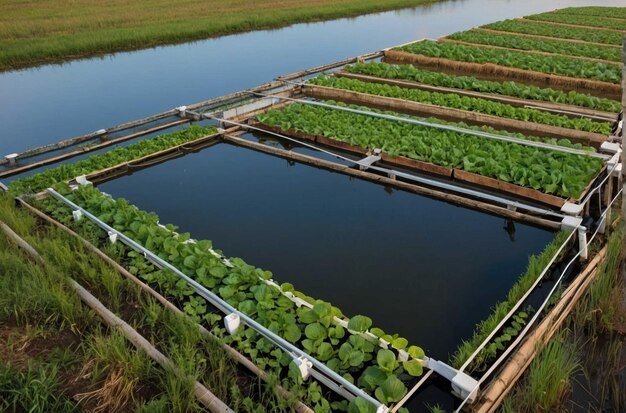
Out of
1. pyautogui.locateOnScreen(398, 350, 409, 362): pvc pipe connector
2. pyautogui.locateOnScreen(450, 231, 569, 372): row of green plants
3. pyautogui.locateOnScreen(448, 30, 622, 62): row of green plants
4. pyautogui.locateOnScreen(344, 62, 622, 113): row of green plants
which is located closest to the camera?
pyautogui.locateOnScreen(398, 350, 409, 362): pvc pipe connector

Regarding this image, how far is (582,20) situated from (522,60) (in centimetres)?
1017

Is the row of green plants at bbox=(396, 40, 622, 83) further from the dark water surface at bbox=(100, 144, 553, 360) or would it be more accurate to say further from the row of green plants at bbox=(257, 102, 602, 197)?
the dark water surface at bbox=(100, 144, 553, 360)

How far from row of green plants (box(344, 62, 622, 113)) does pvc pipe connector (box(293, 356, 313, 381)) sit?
29.0 feet

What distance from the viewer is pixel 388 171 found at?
7496 millimetres

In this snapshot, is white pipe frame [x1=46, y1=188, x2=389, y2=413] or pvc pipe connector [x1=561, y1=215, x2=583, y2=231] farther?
pvc pipe connector [x1=561, y1=215, x2=583, y2=231]

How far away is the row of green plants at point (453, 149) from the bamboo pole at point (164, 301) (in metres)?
4.61

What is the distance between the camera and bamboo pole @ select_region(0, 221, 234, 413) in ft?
12.3

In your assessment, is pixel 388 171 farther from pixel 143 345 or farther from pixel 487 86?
pixel 487 86

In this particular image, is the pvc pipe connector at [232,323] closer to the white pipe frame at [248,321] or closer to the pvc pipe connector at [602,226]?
the white pipe frame at [248,321]

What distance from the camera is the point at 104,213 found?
6.60m

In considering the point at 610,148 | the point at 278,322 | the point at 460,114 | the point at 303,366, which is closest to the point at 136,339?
the point at 278,322

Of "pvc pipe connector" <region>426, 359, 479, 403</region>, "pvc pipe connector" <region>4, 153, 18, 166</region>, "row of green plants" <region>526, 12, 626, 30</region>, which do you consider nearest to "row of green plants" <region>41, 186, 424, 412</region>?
"pvc pipe connector" <region>426, 359, 479, 403</region>

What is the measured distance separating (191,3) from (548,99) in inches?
935

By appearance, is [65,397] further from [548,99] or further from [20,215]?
[548,99]
